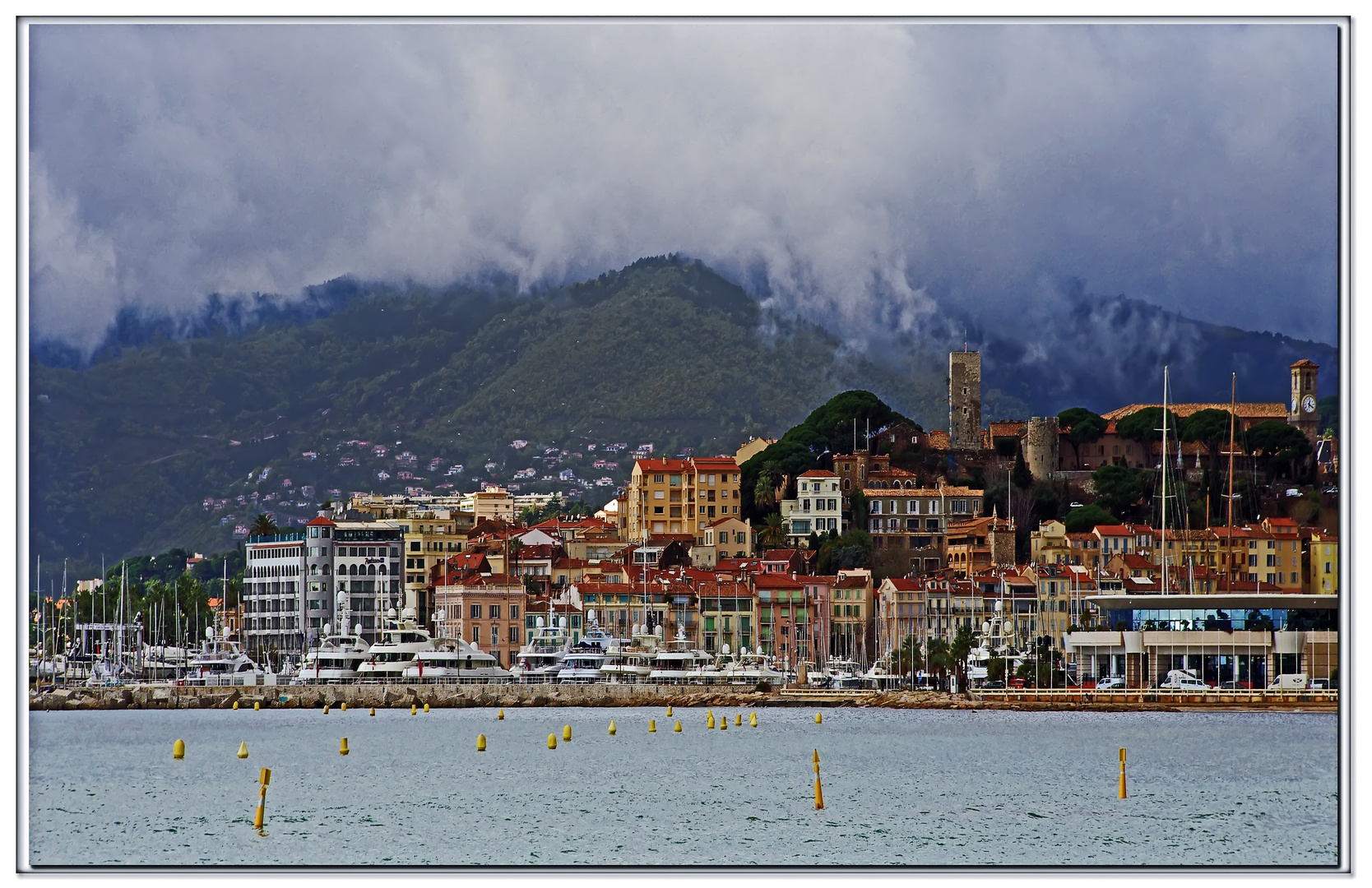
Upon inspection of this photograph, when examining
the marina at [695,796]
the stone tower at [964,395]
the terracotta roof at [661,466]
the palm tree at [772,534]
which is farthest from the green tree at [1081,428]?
the marina at [695,796]

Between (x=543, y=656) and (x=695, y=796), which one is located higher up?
(x=695, y=796)

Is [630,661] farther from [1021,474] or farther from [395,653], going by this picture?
[1021,474]

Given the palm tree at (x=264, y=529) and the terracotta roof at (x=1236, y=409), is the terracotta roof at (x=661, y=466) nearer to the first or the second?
the palm tree at (x=264, y=529)

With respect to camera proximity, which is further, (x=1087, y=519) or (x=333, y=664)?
(x=1087, y=519)

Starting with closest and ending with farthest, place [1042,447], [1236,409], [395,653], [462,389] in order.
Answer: [395,653] → [1236,409] → [1042,447] → [462,389]

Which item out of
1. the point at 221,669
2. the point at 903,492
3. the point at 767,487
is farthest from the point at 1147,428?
the point at 221,669

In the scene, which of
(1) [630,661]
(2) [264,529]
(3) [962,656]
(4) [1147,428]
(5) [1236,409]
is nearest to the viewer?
(3) [962,656]
